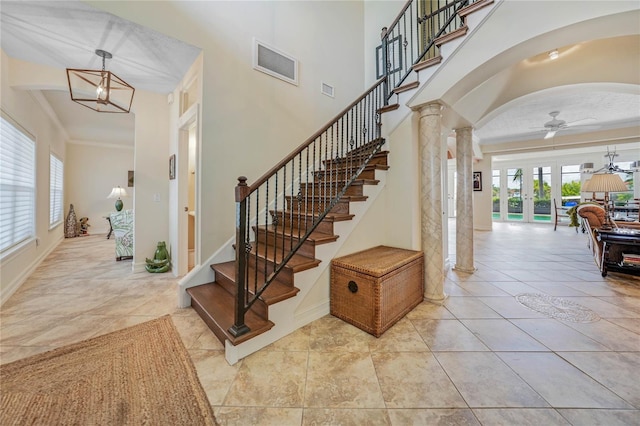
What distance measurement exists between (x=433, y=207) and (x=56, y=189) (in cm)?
846

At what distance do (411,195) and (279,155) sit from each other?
5.63 ft

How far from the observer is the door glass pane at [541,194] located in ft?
29.9

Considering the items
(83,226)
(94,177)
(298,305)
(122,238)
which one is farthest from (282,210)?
(94,177)

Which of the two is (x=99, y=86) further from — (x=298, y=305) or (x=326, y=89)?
(x=298, y=305)

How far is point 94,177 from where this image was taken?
711 centimetres

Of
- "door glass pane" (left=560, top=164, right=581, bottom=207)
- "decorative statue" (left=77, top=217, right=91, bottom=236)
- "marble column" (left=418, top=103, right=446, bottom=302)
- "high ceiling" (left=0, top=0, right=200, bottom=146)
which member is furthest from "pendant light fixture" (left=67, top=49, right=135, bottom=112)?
"door glass pane" (left=560, top=164, right=581, bottom=207)

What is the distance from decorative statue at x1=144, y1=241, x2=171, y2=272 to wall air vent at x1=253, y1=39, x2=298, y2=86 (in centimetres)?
294

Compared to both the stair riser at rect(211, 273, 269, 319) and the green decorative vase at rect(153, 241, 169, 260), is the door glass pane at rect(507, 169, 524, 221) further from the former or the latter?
the green decorative vase at rect(153, 241, 169, 260)

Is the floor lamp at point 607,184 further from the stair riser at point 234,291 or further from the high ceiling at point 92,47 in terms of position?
the stair riser at point 234,291

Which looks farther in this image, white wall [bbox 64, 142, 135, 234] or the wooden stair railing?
white wall [bbox 64, 142, 135, 234]

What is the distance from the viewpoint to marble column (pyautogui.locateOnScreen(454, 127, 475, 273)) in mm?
3562

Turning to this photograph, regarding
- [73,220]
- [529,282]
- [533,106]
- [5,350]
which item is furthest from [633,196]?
[73,220]

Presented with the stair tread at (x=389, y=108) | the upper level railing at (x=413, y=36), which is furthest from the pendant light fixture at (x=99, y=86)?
the upper level railing at (x=413, y=36)

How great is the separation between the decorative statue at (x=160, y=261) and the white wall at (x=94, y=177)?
451 cm
